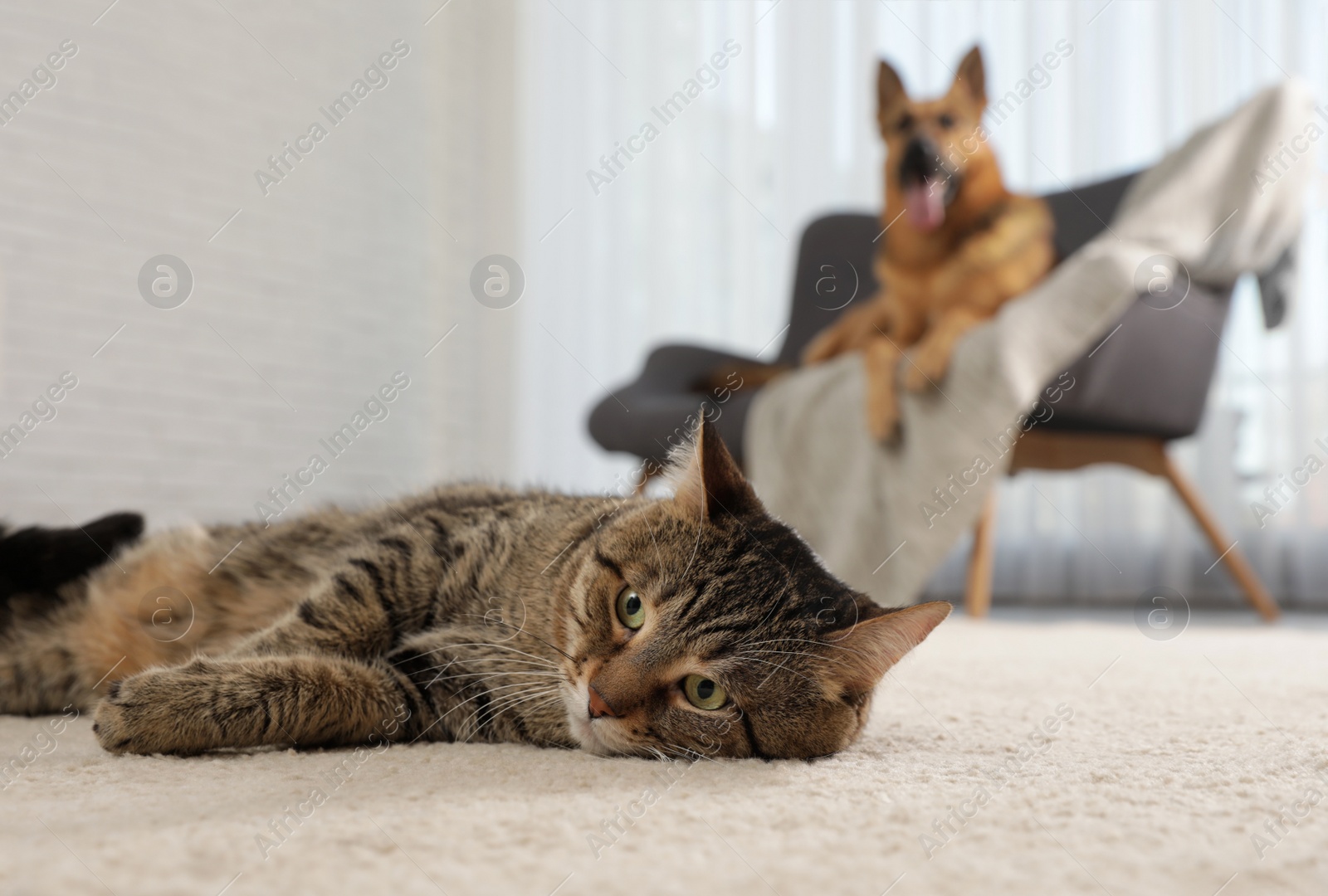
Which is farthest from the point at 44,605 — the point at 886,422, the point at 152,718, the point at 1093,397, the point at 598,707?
the point at 1093,397

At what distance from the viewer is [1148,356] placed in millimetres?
2426

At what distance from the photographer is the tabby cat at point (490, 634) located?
2.88ft

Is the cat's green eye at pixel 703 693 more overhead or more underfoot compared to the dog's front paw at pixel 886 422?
more underfoot

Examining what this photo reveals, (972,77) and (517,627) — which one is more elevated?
(972,77)

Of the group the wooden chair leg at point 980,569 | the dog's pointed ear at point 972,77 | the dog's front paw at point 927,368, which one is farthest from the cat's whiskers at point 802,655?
the dog's pointed ear at point 972,77

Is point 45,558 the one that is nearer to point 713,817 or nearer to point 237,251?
point 713,817

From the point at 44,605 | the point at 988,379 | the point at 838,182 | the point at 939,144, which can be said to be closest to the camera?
the point at 44,605

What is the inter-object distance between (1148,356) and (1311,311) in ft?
4.28

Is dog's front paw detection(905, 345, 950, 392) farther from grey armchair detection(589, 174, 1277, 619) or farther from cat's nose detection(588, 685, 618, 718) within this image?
cat's nose detection(588, 685, 618, 718)

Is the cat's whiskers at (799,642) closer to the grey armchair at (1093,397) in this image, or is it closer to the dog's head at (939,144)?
the grey armchair at (1093,397)

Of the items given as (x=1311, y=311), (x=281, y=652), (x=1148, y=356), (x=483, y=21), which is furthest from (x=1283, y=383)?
(x=483, y=21)

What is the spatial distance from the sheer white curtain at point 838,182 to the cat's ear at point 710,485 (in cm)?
164

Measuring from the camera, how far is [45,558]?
1223mm

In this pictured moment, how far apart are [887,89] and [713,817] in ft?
8.18
